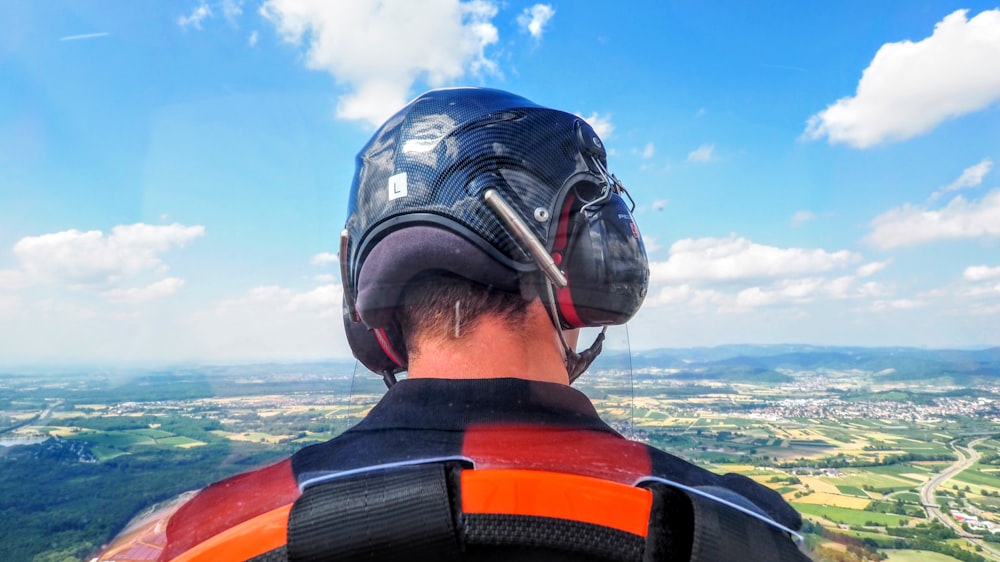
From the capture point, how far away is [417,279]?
68.8 inches

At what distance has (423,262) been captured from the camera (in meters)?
1.69

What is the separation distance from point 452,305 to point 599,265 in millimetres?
488

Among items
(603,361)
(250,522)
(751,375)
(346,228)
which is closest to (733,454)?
(603,361)

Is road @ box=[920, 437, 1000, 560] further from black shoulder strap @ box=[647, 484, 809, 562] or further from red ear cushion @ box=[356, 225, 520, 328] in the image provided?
red ear cushion @ box=[356, 225, 520, 328]

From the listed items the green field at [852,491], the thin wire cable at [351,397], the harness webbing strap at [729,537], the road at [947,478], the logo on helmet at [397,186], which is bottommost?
the road at [947,478]

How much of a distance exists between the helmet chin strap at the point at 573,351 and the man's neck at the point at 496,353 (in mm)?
28

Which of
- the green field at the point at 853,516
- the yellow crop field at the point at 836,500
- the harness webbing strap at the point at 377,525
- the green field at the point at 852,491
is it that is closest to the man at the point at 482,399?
the harness webbing strap at the point at 377,525

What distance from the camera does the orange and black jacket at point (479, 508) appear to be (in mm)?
1052

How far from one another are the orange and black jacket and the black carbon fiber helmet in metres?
0.52

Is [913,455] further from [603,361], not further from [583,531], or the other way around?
[583,531]

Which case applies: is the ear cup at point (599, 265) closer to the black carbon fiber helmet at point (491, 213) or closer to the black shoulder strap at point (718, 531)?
the black carbon fiber helmet at point (491, 213)

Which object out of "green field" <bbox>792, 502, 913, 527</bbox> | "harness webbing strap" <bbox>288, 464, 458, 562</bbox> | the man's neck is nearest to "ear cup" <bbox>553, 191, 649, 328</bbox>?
the man's neck

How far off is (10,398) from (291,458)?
867cm

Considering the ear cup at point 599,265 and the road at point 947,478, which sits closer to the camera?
the ear cup at point 599,265
